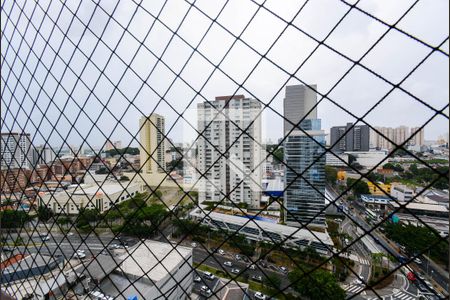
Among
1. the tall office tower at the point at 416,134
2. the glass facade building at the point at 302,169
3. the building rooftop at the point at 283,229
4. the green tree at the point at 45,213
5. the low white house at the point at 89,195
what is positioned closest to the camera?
the tall office tower at the point at 416,134

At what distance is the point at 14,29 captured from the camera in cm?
142

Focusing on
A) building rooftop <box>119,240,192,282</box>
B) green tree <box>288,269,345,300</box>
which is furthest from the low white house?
green tree <box>288,269,345,300</box>

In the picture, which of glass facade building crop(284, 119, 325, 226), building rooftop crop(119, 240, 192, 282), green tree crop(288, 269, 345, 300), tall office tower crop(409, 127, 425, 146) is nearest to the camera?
tall office tower crop(409, 127, 425, 146)

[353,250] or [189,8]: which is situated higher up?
[189,8]

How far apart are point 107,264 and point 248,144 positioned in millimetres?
4334

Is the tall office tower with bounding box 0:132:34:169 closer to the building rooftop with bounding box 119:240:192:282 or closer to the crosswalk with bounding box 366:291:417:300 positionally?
the building rooftop with bounding box 119:240:192:282

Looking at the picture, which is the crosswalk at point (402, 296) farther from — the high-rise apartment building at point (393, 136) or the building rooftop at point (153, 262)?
the building rooftop at point (153, 262)

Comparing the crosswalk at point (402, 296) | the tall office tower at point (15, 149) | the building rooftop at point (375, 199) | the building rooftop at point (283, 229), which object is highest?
the tall office tower at point (15, 149)

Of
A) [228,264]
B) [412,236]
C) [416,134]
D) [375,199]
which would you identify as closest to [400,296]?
[412,236]

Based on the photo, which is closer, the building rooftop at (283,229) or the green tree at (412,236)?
the green tree at (412,236)

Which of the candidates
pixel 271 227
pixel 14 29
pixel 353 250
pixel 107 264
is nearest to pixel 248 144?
pixel 271 227

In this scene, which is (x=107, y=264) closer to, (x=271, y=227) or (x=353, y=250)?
(x=271, y=227)

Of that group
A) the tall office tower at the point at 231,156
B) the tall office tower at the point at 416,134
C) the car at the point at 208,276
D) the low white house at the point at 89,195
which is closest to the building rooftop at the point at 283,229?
the tall office tower at the point at 231,156

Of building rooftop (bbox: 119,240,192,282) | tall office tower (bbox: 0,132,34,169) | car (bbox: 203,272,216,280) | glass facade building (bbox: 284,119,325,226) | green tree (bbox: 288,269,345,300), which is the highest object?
tall office tower (bbox: 0,132,34,169)
